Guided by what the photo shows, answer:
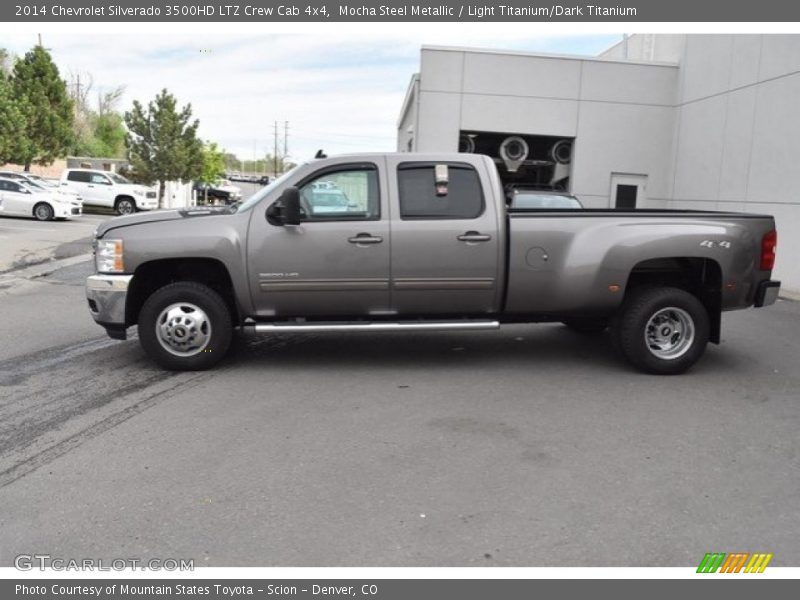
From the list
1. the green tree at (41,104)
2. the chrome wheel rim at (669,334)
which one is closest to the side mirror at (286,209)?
the chrome wheel rim at (669,334)

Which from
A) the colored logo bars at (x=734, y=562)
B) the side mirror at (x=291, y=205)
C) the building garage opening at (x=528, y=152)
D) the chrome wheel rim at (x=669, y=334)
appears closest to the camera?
the colored logo bars at (x=734, y=562)

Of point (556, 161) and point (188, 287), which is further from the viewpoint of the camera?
point (556, 161)

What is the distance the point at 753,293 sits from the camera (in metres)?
6.93

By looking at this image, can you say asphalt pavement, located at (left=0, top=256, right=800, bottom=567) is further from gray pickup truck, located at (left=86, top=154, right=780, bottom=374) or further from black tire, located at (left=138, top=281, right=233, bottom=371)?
gray pickup truck, located at (left=86, top=154, right=780, bottom=374)

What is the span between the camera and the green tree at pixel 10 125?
32.8 meters

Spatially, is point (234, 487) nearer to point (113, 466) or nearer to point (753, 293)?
point (113, 466)

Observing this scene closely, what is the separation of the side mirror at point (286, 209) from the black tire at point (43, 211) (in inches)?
842

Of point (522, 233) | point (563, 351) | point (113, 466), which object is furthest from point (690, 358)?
point (113, 466)

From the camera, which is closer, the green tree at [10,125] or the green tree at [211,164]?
the green tree at [10,125]

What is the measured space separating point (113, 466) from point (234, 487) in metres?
0.85

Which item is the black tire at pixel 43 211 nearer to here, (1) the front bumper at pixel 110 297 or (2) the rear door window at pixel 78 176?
(2) the rear door window at pixel 78 176

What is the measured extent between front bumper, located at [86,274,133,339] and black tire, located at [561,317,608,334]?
4.16m

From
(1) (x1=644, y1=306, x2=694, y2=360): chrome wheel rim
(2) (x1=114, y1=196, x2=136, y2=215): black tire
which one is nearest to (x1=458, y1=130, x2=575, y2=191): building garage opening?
(1) (x1=644, y1=306, x2=694, y2=360): chrome wheel rim

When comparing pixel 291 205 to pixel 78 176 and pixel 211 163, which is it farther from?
pixel 211 163
